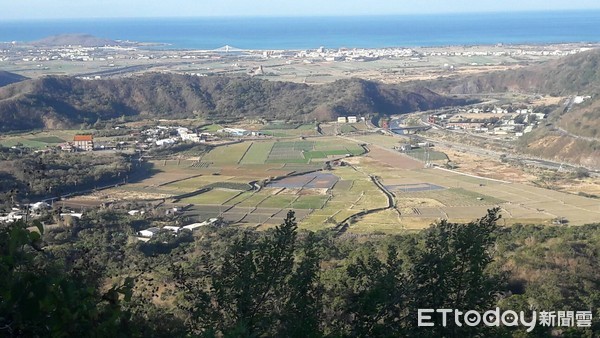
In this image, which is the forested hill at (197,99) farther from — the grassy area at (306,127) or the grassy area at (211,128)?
the grassy area at (211,128)

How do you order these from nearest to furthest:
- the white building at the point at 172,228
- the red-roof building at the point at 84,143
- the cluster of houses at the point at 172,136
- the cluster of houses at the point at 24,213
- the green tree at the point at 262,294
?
the cluster of houses at the point at 24,213 < the green tree at the point at 262,294 < the white building at the point at 172,228 < the red-roof building at the point at 84,143 < the cluster of houses at the point at 172,136

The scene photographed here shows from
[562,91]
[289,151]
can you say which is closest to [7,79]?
[289,151]

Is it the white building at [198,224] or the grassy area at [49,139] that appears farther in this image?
the grassy area at [49,139]

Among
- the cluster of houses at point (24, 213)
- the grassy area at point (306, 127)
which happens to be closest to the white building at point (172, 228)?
the cluster of houses at point (24, 213)

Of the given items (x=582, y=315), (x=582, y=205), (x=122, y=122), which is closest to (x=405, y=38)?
(x=122, y=122)

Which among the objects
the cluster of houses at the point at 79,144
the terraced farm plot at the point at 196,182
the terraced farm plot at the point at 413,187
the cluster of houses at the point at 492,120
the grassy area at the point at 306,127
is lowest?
the terraced farm plot at the point at 196,182

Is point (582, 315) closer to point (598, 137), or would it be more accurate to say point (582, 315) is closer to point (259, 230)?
point (259, 230)

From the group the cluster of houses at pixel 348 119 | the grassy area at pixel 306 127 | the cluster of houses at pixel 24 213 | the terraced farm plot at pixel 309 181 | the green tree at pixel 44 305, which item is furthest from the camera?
the cluster of houses at pixel 348 119
